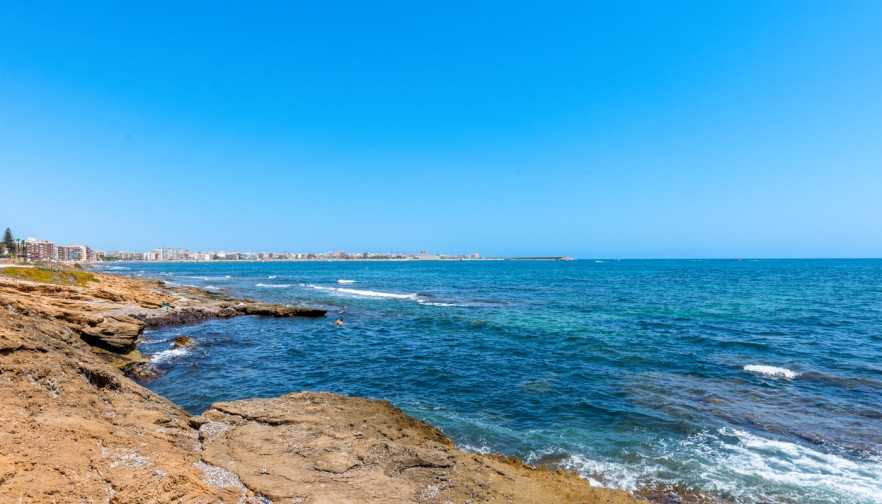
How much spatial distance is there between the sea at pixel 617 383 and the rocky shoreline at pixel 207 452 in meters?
3.40

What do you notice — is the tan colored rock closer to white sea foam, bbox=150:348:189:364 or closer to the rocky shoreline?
the rocky shoreline

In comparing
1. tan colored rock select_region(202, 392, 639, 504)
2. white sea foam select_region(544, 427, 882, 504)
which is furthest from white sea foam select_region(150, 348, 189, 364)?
white sea foam select_region(544, 427, 882, 504)

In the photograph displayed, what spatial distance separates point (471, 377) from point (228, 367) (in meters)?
12.6

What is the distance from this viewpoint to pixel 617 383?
1894 centimetres

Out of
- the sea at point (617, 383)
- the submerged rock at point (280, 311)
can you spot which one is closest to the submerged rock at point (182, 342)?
the sea at point (617, 383)

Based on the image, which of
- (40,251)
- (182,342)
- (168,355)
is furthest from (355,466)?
(40,251)

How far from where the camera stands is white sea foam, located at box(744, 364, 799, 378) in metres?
20.1

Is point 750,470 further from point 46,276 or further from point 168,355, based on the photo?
point 46,276

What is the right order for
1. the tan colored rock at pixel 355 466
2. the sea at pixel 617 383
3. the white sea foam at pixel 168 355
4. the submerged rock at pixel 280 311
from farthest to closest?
1. the submerged rock at pixel 280 311
2. the white sea foam at pixel 168 355
3. the sea at pixel 617 383
4. the tan colored rock at pixel 355 466

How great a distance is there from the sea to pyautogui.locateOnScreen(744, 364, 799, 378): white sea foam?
97 mm

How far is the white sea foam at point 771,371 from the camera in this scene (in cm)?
2009

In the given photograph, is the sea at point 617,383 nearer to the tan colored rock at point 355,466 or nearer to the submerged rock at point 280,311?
the submerged rock at point 280,311

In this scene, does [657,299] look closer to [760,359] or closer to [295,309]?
[760,359]

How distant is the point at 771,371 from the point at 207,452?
948 inches
